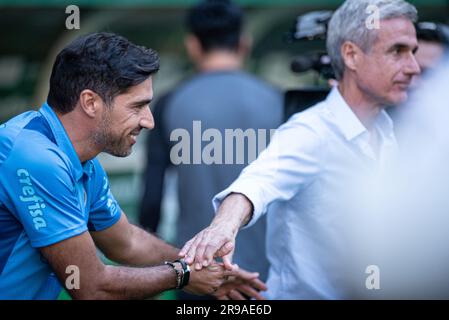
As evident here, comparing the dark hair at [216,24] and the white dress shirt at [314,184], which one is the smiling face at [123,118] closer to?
the white dress shirt at [314,184]

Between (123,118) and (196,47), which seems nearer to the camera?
(123,118)

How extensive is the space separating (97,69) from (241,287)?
0.87m

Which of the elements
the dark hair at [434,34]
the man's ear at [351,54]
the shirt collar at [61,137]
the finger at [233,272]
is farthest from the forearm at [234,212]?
the dark hair at [434,34]

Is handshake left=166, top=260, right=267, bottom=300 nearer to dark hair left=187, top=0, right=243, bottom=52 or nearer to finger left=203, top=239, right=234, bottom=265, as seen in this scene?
finger left=203, top=239, right=234, bottom=265

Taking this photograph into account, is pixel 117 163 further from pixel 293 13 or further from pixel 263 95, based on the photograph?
pixel 263 95

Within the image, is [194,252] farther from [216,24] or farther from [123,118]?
[216,24]

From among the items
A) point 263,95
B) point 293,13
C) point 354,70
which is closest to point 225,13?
point 263,95

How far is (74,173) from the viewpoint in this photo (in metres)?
2.42

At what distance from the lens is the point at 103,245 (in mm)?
2734

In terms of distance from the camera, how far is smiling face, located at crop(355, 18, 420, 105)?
9.07 feet

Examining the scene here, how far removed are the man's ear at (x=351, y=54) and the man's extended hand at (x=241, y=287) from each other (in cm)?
72

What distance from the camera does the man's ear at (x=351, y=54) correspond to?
9.16 feet

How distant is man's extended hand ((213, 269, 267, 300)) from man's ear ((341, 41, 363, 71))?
28.3 inches

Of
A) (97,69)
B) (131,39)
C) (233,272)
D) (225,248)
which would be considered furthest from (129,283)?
(131,39)
